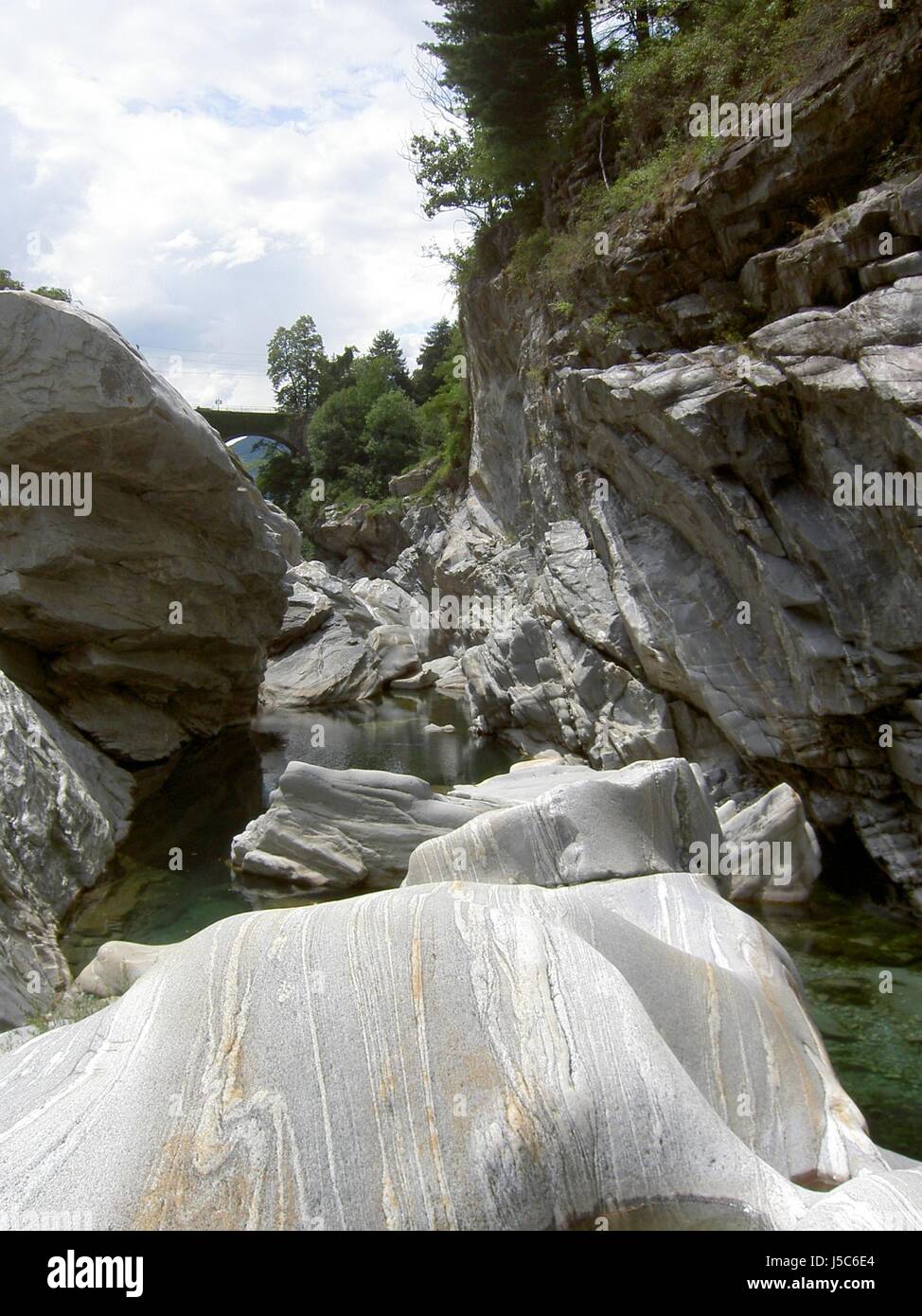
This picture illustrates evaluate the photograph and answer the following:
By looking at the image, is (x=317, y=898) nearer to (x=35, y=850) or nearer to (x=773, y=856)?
(x=35, y=850)

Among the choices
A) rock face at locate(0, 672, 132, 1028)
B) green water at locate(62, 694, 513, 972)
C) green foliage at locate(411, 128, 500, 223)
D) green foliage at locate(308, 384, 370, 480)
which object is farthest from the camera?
green foliage at locate(308, 384, 370, 480)

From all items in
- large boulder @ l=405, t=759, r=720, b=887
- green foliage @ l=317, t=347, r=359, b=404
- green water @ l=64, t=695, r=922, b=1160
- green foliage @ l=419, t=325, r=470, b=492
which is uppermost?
green foliage @ l=317, t=347, r=359, b=404

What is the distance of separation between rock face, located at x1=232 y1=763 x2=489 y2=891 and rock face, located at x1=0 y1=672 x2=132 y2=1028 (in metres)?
2.61

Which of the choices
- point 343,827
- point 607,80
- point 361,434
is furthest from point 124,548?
point 361,434

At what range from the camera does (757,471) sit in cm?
1339

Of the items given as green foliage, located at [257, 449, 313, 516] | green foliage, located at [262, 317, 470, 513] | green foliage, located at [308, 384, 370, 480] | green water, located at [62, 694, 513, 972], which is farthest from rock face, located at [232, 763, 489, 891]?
green foliage, located at [257, 449, 313, 516]

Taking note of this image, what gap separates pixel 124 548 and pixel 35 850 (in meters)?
9.57

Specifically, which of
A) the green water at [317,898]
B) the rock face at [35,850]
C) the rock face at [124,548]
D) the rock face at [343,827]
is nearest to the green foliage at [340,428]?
the rock face at [124,548]

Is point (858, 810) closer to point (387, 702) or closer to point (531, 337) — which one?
point (531, 337)

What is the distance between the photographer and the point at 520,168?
76.4 feet

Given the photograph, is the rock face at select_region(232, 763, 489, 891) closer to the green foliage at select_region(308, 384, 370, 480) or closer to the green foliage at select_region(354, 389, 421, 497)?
the green foliage at select_region(354, 389, 421, 497)

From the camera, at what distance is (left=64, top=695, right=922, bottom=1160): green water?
8.56 metres

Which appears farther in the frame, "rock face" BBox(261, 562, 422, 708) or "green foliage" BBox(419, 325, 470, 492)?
"green foliage" BBox(419, 325, 470, 492)

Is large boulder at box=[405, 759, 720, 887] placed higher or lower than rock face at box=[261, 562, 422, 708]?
lower
